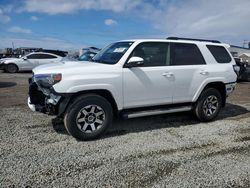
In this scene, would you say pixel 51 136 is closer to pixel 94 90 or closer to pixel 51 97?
pixel 51 97

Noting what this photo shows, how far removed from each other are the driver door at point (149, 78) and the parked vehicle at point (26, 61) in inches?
521

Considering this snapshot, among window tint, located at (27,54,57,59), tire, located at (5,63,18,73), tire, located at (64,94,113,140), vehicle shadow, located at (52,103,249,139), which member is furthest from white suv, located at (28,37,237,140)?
tire, located at (5,63,18,73)

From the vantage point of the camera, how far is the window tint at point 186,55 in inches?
217

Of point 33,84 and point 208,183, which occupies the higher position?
point 33,84

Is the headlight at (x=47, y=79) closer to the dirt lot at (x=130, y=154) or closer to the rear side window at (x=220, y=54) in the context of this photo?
the dirt lot at (x=130, y=154)

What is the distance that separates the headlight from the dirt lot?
100cm

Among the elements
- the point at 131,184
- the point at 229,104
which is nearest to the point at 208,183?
the point at 131,184

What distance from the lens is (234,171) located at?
3.65 meters

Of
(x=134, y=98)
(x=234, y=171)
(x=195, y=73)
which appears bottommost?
(x=234, y=171)

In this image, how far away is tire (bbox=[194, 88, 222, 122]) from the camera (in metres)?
5.86

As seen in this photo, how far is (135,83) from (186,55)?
5.06 feet

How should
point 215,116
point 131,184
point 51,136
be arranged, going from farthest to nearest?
point 215,116 → point 51,136 → point 131,184

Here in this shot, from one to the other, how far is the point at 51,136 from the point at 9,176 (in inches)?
58.8

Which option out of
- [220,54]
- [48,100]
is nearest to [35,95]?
[48,100]
